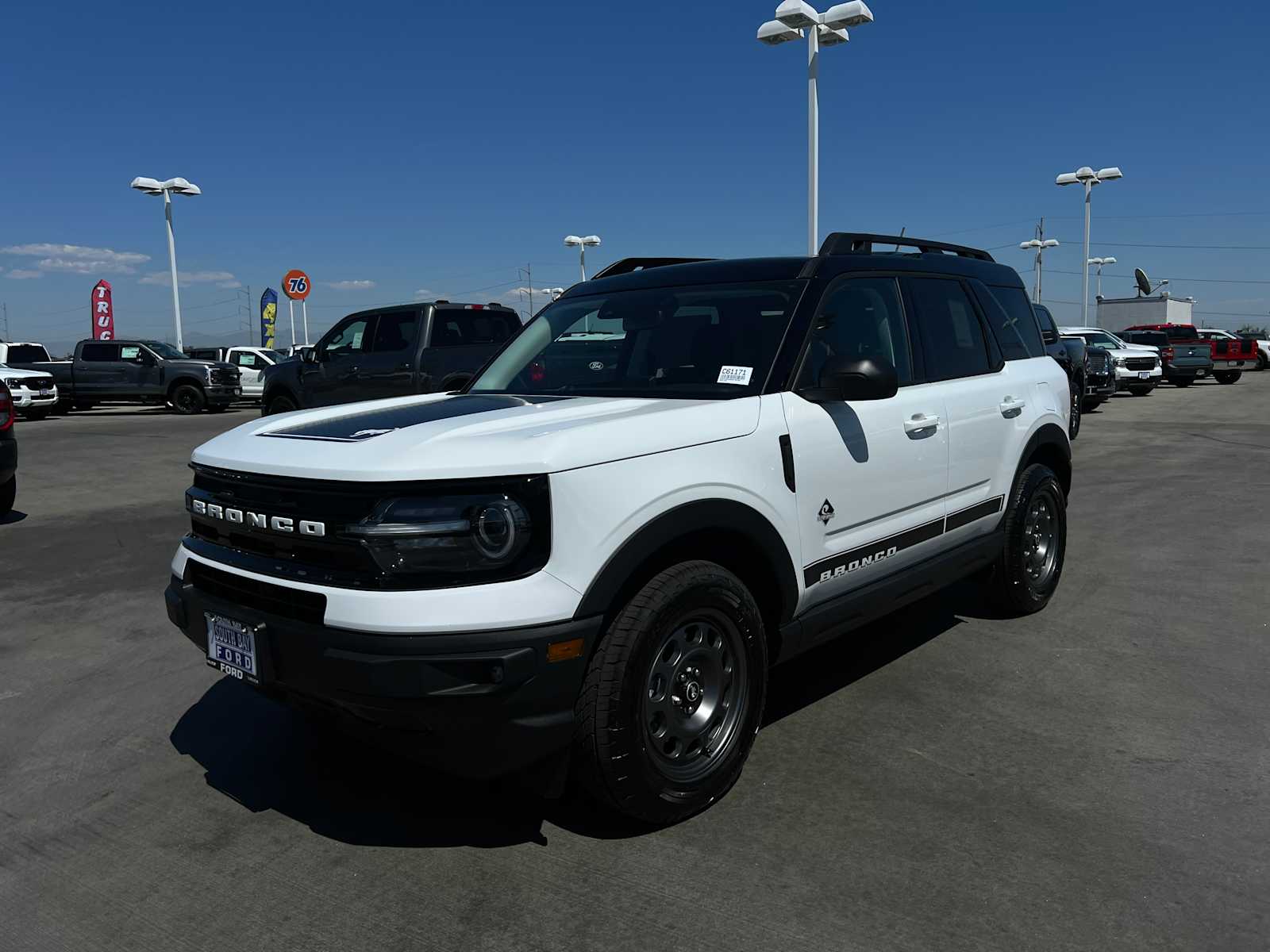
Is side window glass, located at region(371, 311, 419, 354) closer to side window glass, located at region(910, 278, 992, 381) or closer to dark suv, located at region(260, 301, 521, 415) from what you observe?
dark suv, located at region(260, 301, 521, 415)

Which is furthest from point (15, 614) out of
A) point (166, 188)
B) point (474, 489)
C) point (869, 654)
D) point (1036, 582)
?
point (166, 188)

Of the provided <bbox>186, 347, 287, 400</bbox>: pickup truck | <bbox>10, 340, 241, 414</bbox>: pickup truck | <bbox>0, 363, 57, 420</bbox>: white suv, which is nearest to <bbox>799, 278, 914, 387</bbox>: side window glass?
<bbox>0, 363, 57, 420</bbox>: white suv

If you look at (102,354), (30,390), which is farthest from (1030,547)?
(102,354)

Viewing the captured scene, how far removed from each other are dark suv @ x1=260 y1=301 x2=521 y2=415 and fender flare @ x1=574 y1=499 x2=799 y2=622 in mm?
10400

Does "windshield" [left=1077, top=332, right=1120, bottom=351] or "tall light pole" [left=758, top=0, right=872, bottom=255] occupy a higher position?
"tall light pole" [left=758, top=0, right=872, bottom=255]

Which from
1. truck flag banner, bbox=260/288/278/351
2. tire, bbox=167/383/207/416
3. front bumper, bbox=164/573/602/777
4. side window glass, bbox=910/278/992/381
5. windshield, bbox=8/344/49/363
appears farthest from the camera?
truck flag banner, bbox=260/288/278/351

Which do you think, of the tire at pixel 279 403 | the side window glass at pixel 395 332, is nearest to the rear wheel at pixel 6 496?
the side window glass at pixel 395 332

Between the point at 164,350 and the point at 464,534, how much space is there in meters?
26.0

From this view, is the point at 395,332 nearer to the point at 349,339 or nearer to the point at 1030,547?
the point at 349,339

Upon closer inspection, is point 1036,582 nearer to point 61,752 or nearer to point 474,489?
point 474,489

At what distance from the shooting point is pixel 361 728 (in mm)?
2904

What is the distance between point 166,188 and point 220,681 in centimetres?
3508

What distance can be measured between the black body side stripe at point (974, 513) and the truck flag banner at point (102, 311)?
45.5 m

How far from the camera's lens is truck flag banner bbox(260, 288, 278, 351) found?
58406mm
